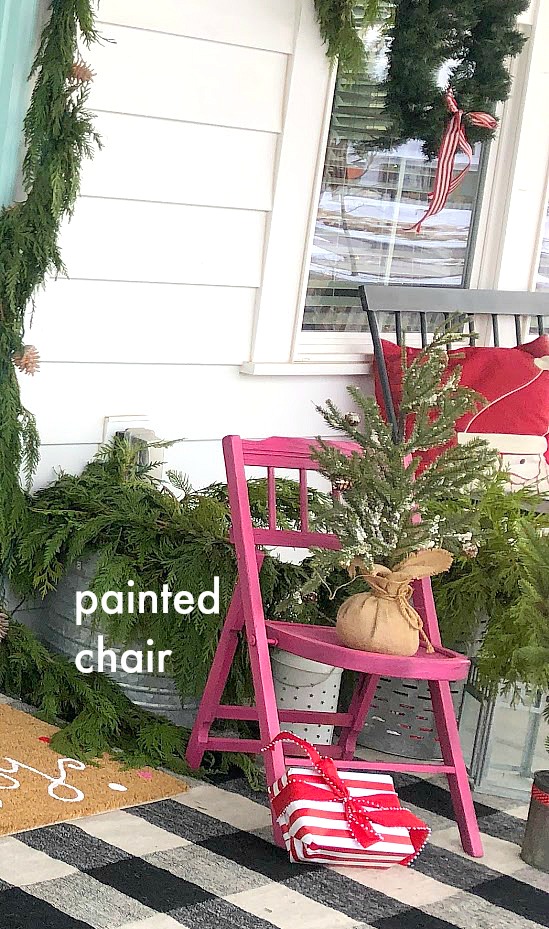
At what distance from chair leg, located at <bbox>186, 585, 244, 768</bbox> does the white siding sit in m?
0.68

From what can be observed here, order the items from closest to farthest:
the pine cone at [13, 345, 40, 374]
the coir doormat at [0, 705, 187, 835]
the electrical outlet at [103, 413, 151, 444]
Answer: the coir doormat at [0, 705, 187, 835] < the pine cone at [13, 345, 40, 374] < the electrical outlet at [103, 413, 151, 444]

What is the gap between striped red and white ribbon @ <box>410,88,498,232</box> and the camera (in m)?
3.31

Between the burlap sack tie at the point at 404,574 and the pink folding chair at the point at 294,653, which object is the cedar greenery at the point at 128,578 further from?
the burlap sack tie at the point at 404,574

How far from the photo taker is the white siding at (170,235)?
273 centimetres

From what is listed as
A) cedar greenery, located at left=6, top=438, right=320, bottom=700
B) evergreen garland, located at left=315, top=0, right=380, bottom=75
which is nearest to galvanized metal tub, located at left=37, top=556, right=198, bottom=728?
cedar greenery, located at left=6, top=438, right=320, bottom=700

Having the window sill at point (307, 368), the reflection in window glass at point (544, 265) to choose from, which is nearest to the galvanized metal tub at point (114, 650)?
the window sill at point (307, 368)

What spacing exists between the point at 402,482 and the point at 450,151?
1.50m

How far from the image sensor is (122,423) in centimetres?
289

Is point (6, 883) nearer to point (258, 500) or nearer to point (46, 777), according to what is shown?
point (46, 777)

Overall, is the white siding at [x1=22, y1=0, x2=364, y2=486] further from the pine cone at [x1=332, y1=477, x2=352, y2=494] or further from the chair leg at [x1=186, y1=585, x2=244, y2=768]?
the pine cone at [x1=332, y1=477, x2=352, y2=494]

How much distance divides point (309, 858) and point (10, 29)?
1.72 m

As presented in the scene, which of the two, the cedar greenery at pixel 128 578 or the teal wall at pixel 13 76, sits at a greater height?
the teal wall at pixel 13 76

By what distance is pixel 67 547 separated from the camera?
8.73 ft

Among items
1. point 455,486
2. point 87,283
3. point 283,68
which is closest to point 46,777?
point 455,486
